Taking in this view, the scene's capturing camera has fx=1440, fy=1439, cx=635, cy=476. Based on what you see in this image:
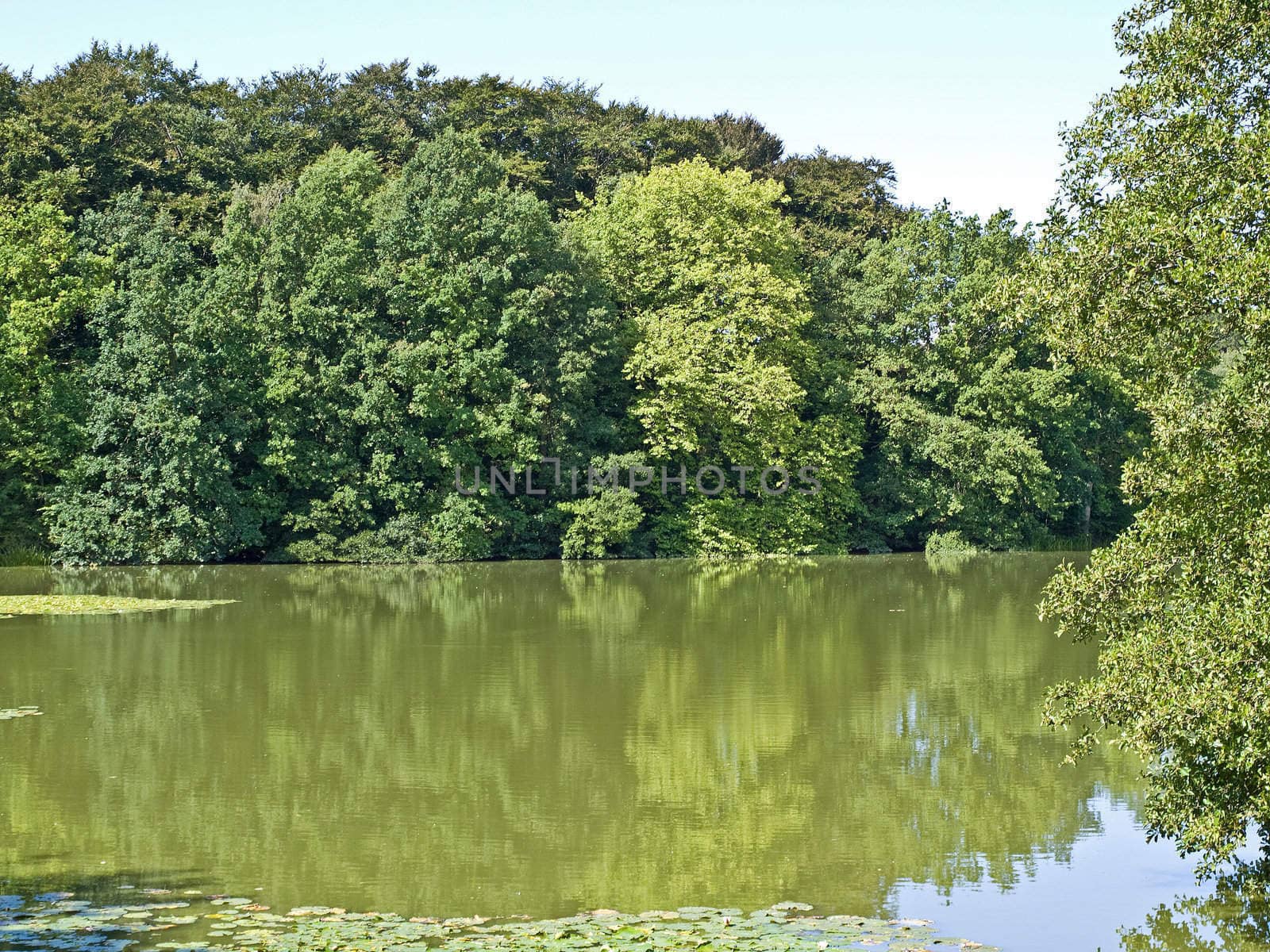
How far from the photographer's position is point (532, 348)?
47906 mm

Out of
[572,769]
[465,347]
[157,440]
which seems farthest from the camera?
[465,347]

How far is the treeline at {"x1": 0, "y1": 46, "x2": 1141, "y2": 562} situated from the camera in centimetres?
4262

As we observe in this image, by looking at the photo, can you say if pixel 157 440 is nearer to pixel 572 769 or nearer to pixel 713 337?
pixel 713 337

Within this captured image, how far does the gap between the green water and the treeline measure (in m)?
14.1

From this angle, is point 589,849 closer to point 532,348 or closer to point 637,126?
point 532,348

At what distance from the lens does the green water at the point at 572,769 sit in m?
12.1

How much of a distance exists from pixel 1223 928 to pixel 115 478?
1449 inches

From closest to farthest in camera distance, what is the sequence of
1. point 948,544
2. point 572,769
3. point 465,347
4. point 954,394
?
1. point 572,769
2. point 465,347
3. point 948,544
4. point 954,394

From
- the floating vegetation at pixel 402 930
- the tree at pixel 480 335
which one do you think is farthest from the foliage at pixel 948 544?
the floating vegetation at pixel 402 930

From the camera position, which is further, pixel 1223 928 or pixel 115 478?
pixel 115 478

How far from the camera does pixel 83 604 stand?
3125 centimetres

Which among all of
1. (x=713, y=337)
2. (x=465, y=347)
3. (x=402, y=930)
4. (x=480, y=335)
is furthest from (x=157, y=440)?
(x=402, y=930)

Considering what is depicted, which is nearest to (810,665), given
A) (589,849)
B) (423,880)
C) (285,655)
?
(285,655)

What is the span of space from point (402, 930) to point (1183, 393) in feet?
26.1
